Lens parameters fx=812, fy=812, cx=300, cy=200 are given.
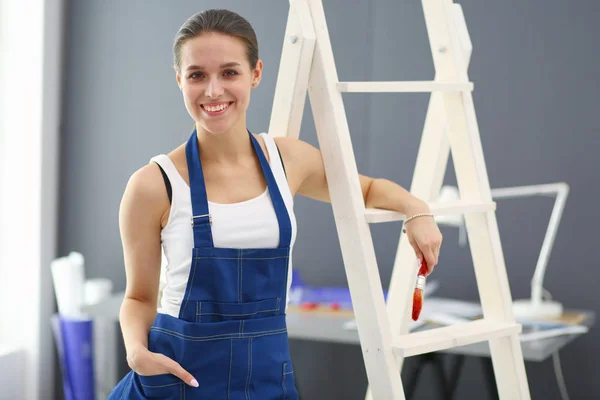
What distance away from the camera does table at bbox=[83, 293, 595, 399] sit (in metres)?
2.81

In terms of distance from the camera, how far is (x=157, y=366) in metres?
1.60

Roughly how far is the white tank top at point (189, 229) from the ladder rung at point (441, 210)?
257 millimetres

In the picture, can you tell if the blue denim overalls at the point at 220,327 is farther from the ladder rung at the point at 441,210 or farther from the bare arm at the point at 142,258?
the ladder rung at the point at 441,210

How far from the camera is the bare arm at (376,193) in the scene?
1.79 m

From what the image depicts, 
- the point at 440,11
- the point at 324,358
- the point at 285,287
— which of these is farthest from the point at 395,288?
the point at 324,358

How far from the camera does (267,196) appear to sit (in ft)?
5.69

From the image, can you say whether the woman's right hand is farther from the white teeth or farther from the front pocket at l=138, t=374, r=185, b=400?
the white teeth

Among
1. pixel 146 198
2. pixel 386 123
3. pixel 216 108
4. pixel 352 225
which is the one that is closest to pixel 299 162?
pixel 352 225

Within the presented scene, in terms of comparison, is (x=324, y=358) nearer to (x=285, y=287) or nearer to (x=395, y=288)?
(x=395, y=288)

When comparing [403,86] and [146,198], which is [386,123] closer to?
Result: [403,86]

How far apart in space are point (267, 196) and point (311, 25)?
43 cm

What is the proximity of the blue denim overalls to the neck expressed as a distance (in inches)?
2.0

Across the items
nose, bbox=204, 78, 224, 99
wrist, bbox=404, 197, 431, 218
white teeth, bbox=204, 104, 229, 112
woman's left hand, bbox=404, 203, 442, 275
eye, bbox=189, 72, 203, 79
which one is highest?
eye, bbox=189, 72, 203, 79

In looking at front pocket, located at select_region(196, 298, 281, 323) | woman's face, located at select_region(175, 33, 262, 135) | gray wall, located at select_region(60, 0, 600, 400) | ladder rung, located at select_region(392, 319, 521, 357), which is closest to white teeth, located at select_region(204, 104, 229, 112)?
woman's face, located at select_region(175, 33, 262, 135)
